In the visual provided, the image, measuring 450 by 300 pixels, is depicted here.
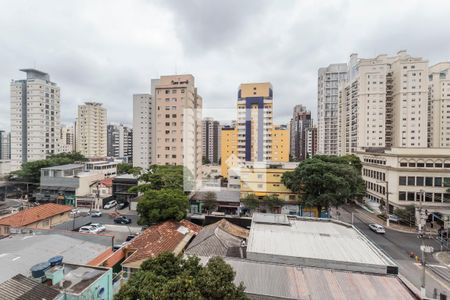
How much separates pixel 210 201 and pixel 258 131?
24.5m

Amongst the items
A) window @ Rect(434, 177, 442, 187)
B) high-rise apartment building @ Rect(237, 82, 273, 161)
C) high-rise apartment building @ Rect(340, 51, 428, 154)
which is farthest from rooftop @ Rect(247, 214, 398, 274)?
high-rise apartment building @ Rect(340, 51, 428, 154)

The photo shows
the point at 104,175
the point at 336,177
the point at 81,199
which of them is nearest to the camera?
the point at 336,177

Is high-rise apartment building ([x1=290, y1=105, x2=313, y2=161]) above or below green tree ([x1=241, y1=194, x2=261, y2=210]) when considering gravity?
above

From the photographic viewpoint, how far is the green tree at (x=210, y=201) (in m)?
25.4

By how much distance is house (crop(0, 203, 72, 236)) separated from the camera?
16.9 metres

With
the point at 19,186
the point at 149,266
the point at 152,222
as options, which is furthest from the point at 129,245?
the point at 19,186

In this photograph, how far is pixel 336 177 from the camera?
20891mm

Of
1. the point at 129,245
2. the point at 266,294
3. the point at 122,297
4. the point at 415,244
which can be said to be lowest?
the point at 415,244

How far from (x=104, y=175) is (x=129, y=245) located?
25031mm

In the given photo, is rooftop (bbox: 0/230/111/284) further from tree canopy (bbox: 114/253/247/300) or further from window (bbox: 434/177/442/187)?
window (bbox: 434/177/442/187)

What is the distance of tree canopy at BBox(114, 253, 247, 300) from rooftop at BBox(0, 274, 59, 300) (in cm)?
337

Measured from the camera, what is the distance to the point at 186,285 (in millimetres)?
5094

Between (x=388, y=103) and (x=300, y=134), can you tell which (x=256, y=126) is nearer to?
(x=388, y=103)

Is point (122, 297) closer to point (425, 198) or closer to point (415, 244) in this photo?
point (415, 244)
